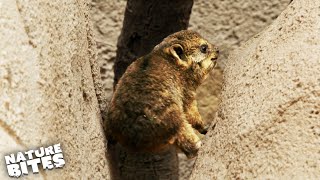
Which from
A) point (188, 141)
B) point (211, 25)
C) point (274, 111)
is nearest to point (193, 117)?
point (188, 141)

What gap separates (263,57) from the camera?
116 inches

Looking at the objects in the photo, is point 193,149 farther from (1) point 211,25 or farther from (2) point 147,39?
(1) point 211,25

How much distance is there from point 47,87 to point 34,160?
26cm

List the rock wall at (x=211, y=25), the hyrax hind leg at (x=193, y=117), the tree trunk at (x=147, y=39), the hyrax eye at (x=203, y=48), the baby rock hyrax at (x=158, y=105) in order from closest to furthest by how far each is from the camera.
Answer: the baby rock hyrax at (x=158, y=105) < the hyrax hind leg at (x=193, y=117) < the hyrax eye at (x=203, y=48) < the tree trunk at (x=147, y=39) < the rock wall at (x=211, y=25)

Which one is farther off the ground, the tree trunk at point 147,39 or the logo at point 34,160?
the logo at point 34,160

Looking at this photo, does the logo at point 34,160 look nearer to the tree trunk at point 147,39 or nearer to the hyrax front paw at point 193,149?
the hyrax front paw at point 193,149

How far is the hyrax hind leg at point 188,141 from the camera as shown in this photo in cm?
320

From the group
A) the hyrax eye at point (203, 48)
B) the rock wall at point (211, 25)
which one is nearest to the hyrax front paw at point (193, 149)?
the hyrax eye at point (203, 48)

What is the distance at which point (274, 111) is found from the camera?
8.78ft

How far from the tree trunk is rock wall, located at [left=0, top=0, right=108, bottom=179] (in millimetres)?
1134

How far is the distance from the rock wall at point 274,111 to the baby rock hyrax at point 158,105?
0.20m

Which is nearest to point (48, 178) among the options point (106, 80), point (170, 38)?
point (170, 38)

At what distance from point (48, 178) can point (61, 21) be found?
602 mm

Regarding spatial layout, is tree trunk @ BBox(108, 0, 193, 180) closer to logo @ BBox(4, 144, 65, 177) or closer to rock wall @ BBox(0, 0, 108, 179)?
rock wall @ BBox(0, 0, 108, 179)
